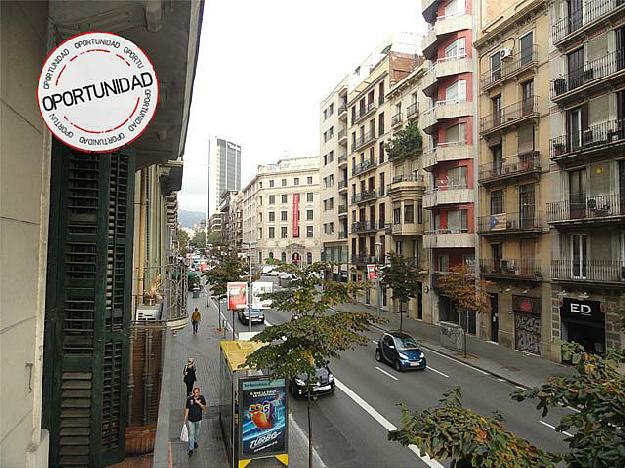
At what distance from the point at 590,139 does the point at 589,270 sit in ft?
19.9

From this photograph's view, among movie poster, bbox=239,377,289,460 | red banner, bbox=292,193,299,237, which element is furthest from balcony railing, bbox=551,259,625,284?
red banner, bbox=292,193,299,237

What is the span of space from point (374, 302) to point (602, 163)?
94.7 feet

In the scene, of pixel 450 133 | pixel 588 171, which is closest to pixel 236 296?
pixel 588 171

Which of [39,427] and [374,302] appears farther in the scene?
[374,302]

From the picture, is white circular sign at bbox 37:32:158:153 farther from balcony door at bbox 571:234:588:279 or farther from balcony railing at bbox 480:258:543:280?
balcony railing at bbox 480:258:543:280

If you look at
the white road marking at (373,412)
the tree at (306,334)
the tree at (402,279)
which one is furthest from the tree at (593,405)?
the tree at (402,279)

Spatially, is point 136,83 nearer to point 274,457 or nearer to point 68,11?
point 68,11

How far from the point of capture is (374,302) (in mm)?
47219

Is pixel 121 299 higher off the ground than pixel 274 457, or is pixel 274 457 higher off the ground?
pixel 121 299

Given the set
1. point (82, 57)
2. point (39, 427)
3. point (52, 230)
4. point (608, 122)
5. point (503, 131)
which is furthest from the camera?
point (503, 131)

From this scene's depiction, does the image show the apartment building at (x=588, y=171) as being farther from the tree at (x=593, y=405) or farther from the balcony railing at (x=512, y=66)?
the tree at (x=593, y=405)

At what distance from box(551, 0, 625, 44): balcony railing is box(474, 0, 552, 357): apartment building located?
3.37 ft

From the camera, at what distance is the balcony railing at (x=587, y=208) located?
20.2 metres

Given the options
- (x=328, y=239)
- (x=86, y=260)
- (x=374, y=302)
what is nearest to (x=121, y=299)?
(x=86, y=260)
